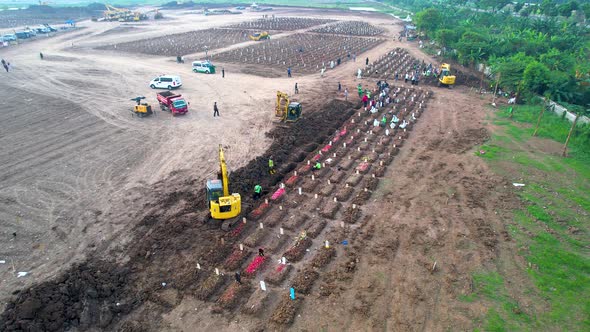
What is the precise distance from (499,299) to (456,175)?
384 inches

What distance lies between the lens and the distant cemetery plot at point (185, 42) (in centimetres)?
5656

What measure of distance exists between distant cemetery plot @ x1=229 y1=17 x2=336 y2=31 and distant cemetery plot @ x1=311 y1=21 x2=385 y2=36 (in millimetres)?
5085

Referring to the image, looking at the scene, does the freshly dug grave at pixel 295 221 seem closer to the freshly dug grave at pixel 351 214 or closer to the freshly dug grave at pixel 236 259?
the freshly dug grave at pixel 351 214

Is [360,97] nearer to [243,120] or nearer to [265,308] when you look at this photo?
[243,120]

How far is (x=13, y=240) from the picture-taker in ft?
53.0

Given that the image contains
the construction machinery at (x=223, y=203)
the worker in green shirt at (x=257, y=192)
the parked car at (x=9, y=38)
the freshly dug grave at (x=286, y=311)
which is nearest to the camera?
the freshly dug grave at (x=286, y=311)

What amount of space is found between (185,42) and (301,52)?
70.5ft

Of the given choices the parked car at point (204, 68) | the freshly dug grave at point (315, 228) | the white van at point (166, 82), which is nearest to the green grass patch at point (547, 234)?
the freshly dug grave at point (315, 228)

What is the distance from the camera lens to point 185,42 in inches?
2474

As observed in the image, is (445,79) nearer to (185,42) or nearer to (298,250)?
(298,250)

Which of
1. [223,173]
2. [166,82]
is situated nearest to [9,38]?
[166,82]

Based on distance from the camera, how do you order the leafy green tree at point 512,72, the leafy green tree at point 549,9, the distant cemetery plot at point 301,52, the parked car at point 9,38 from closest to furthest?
the leafy green tree at point 512,72 → the distant cemetery plot at point 301,52 → the parked car at point 9,38 → the leafy green tree at point 549,9

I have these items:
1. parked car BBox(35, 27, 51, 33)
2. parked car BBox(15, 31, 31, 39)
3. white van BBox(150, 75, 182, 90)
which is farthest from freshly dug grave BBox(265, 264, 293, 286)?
parked car BBox(35, 27, 51, 33)

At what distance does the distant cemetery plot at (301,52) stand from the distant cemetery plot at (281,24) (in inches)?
527
